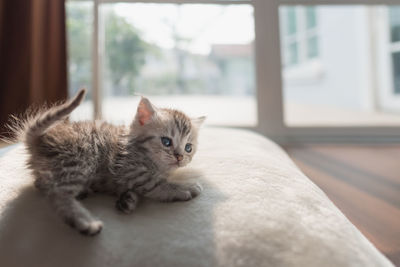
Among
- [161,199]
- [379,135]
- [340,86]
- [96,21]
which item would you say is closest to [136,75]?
[96,21]

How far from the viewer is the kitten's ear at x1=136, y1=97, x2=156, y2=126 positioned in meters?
0.78

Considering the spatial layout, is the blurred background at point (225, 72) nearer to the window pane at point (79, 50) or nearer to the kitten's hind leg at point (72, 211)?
the window pane at point (79, 50)

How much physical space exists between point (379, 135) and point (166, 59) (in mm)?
1739

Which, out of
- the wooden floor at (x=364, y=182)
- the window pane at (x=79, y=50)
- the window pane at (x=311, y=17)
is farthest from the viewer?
the window pane at (x=311, y=17)

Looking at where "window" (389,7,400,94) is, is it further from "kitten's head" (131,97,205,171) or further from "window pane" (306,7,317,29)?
"kitten's head" (131,97,205,171)

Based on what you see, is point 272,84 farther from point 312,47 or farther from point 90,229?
point 312,47

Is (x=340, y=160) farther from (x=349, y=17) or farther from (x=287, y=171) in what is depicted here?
(x=349, y=17)

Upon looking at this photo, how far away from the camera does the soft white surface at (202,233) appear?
501mm

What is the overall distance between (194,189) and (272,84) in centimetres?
165

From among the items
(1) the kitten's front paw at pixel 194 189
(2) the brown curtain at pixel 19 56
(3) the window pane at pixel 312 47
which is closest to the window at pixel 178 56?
(2) the brown curtain at pixel 19 56

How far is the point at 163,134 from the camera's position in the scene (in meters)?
0.77

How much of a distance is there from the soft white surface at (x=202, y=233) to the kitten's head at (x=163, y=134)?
12 cm

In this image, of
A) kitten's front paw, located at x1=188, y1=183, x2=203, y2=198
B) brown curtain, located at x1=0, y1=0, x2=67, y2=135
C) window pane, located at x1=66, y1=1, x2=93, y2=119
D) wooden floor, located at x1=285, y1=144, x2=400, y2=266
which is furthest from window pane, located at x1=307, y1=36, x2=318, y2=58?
kitten's front paw, located at x1=188, y1=183, x2=203, y2=198

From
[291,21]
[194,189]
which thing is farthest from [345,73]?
[194,189]
